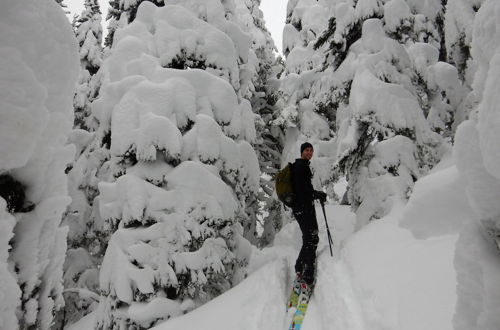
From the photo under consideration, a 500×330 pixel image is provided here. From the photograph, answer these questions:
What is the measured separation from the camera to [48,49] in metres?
2.27

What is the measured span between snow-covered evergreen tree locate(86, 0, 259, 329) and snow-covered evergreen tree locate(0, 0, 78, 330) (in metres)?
5.00

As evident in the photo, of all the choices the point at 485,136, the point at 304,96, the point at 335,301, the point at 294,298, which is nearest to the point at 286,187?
the point at 294,298

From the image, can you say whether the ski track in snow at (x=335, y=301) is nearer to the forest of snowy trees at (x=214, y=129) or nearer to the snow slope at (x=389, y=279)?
the snow slope at (x=389, y=279)

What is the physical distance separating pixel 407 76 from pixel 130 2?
27.2ft

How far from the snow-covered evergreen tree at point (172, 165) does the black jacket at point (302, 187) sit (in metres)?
1.79

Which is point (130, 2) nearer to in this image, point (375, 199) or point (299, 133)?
point (299, 133)

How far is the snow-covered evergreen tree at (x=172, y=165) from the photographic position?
→ 7445 millimetres

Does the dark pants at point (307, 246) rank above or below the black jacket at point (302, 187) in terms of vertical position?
below

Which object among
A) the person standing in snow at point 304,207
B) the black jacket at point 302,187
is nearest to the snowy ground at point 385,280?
the person standing in snow at point 304,207

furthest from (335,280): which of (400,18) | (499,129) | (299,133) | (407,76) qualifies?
(299,133)

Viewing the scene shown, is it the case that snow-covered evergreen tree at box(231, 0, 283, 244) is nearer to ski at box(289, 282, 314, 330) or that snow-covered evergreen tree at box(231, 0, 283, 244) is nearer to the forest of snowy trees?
the forest of snowy trees

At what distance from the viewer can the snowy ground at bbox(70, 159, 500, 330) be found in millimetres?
2055

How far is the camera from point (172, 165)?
841cm

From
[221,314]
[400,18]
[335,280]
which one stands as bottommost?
[221,314]
